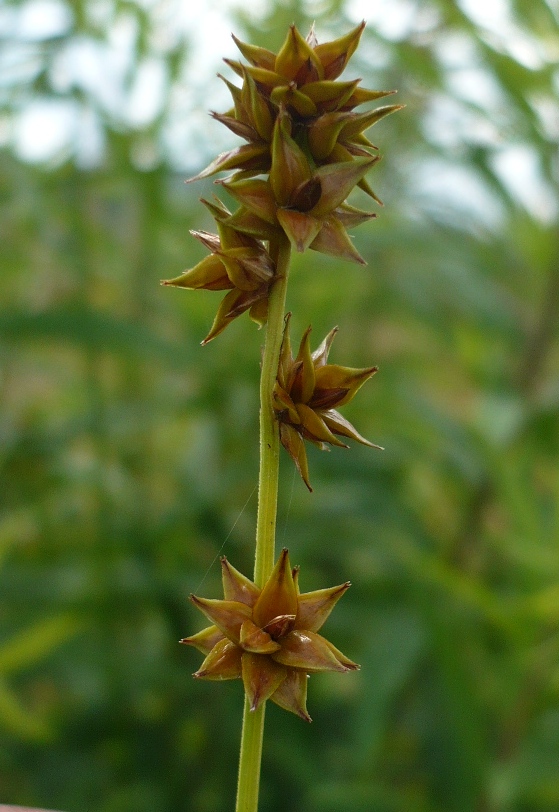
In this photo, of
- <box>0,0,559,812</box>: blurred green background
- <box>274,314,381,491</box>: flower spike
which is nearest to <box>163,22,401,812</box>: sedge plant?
<box>274,314,381,491</box>: flower spike

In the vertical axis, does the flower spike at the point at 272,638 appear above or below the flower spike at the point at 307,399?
below

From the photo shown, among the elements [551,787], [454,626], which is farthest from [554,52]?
[551,787]

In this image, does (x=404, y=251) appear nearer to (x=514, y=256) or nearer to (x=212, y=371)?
(x=514, y=256)

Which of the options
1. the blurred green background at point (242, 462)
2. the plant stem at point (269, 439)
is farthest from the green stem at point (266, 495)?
the blurred green background at point (242, 462)

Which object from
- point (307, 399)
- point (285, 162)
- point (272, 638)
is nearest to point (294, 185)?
point (285, 162)

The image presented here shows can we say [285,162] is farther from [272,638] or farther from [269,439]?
[272,638]

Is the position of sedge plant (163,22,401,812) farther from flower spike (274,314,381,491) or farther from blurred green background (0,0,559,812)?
blurred green background (0,0,559,812)

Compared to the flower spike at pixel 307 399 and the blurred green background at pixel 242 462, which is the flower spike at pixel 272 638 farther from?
the blurred green background at pixel 242 462
